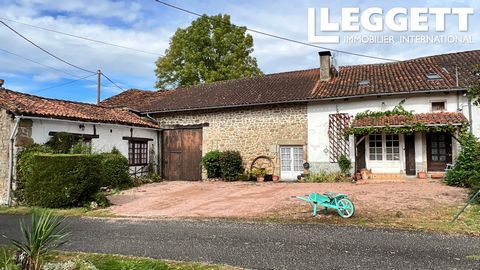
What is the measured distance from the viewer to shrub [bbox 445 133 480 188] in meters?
11.4

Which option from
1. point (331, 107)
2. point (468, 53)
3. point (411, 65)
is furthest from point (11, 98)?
point (468, 53)

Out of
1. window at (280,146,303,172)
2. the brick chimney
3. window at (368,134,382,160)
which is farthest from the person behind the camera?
the brick chimney

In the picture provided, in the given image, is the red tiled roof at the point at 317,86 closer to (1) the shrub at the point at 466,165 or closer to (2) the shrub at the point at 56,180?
(1) the shrub at the point at 466,165

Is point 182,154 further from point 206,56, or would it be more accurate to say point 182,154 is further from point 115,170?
point 206,56

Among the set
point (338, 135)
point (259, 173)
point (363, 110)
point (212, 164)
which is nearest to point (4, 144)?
point (212, 164)

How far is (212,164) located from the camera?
16.2m

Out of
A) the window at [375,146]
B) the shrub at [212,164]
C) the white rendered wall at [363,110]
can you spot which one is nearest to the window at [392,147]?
the white rendered wall at [363,110]

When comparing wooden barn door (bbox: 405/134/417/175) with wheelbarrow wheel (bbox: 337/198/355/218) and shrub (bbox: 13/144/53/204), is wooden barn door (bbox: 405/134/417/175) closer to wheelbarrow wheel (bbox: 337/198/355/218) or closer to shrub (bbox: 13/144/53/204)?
wheelbarrow wheel (bbox: 337/198/355/218)

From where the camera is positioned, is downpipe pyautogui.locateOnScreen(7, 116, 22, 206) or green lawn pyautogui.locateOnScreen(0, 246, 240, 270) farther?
Answer: downpipe pyautogui.locateOnScreen(7, 116, 22, 206)

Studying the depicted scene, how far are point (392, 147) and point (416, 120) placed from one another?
169 centimetres

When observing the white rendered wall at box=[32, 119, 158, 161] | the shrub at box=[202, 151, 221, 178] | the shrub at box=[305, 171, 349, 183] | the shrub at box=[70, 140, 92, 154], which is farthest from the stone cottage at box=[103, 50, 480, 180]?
the shrub at box=[70, 140, 92, 154]

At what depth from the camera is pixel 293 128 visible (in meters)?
15.8

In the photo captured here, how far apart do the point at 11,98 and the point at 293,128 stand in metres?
11.2

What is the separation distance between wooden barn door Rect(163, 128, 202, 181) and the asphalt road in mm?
10223
